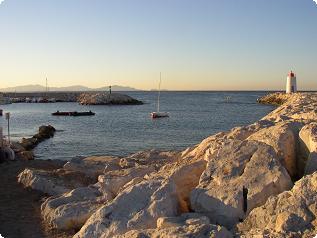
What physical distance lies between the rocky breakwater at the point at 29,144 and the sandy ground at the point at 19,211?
192 inches

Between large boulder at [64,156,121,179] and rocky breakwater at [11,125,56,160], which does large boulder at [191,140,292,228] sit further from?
rocky breakwater at [11,125,56,160]

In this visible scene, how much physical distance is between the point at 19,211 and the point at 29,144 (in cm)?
1735

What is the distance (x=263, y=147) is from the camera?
319 inches

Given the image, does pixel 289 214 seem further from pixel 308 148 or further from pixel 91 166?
pixel 91 166

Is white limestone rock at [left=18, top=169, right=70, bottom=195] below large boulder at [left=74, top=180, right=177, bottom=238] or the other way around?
below

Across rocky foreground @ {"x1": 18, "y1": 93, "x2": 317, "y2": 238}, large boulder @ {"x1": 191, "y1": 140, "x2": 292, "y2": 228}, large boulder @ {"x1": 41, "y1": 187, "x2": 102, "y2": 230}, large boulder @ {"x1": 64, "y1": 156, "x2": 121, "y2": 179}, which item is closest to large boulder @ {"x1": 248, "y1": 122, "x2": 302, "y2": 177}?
rocky foreground @ {"x1": 18, "y1": 93, "x2": 317, "y2": 238}

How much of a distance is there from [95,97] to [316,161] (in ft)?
295

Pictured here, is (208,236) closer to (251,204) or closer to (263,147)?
(251,204)

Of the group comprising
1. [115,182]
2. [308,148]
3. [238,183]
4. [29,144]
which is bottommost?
[29,144]

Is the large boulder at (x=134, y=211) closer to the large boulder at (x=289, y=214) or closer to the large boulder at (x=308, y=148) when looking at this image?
the large boulder at (x=289, y=214)

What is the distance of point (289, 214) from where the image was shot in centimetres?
635

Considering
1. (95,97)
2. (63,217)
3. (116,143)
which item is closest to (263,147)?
(63,217)

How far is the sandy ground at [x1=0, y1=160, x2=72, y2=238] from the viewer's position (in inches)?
362

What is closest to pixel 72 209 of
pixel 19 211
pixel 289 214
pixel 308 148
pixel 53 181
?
pixel 19 211
